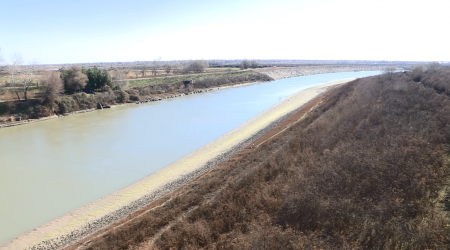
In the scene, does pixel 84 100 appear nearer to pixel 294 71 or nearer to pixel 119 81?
pixel 119 81

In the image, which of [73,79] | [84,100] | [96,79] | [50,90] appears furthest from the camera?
[96,79]

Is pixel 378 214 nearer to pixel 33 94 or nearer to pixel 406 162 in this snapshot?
pixel 406 162

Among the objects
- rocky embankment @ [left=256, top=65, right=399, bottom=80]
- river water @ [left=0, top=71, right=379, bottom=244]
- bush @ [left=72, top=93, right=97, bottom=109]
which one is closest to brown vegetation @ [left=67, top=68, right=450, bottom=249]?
river water @ [left=0, top=71, right=379, bottom=244]

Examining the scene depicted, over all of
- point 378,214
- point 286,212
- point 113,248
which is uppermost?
point 378,214

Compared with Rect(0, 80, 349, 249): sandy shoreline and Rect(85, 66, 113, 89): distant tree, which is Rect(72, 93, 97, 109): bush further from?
Rect(0, 80, 349, 249): sandy shoreline

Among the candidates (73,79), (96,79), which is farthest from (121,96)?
(73,79)

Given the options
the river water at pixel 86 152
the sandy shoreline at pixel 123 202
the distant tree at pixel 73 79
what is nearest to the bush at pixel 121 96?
the distant tree at pixel 73 79

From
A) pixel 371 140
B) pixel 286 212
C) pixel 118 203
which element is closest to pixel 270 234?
pixel 286 212
